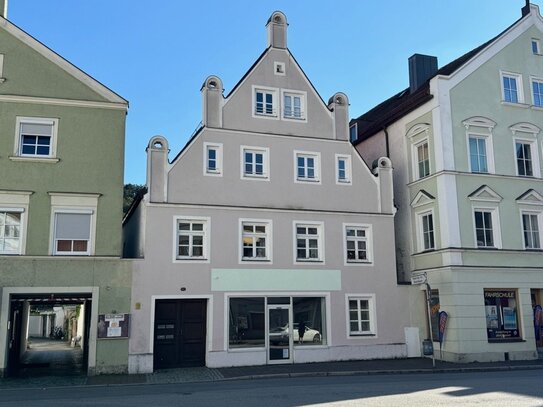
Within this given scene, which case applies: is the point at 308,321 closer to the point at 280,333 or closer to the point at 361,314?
the point at 280,333

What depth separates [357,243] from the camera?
23.2m

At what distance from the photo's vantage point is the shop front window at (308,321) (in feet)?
71.3

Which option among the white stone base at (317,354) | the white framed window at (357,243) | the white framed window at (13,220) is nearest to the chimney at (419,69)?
the white framed window at (357,243)

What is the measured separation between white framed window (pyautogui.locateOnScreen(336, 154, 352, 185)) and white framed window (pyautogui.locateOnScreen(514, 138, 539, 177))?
764 centimetres

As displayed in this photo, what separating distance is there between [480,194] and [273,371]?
11625 millimetres

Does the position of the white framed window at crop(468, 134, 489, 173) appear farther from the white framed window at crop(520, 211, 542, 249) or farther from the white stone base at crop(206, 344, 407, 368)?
the white stone base at crop(206, 344, 407, 368)

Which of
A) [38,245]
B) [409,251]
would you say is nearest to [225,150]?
[38,245]

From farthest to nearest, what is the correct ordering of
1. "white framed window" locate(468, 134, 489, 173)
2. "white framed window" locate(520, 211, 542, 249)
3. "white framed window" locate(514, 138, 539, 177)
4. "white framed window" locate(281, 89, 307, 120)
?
"white framed window" locate(514, 138, 539, 177) < "white framed window" locate(520, 211, 542, 249) < "white framed window" locate(468, 134, 489, 173) < "white framed window" locate(281, 89, 307, 120)

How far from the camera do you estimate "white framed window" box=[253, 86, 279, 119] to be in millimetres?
22969

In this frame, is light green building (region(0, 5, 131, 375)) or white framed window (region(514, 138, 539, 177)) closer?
light green building (region(0, 5, 131, 375))

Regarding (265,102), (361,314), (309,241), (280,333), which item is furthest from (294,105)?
(280,333)

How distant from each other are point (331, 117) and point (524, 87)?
935 cm

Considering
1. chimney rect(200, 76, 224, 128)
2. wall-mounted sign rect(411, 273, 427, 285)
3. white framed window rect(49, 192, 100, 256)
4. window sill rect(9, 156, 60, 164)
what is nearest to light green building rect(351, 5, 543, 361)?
wall-mounted sign rect(411, 273, 427, 285)

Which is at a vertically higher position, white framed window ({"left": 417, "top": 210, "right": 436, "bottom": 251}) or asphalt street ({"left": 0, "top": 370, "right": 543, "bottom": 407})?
white framed window ({"left": 417, "top": 210, "right": 436, "bottom": 251})
